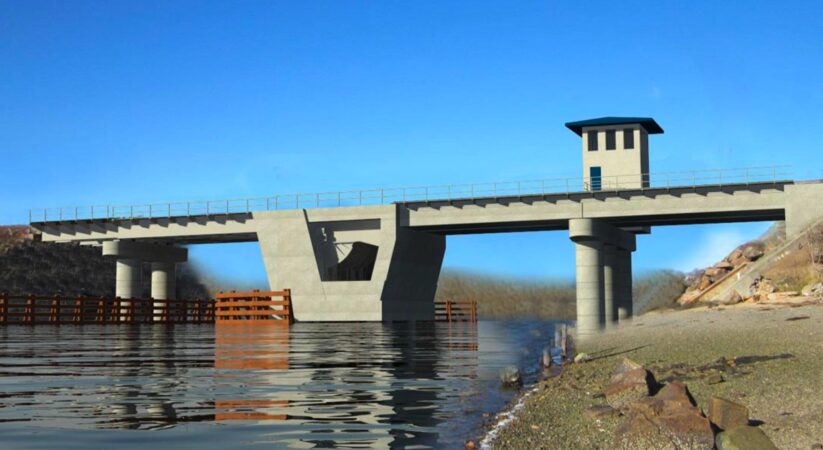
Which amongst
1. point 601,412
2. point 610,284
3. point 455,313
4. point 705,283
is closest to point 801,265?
point 705,283

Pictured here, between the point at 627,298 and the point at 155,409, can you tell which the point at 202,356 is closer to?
the point at 155,409

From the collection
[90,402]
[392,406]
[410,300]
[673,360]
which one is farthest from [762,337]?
[410,300]

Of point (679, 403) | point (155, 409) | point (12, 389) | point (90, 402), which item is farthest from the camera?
point (12, 389)

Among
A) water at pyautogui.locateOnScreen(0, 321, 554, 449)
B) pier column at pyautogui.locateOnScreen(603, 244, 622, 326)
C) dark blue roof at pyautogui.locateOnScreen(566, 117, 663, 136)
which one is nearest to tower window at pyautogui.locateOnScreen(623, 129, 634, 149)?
dark blue roof at pyautogui.locateOnScreen(566, 117, 663, 136)

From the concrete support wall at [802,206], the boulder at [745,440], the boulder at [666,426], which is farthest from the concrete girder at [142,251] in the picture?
the boulder at [745,440]

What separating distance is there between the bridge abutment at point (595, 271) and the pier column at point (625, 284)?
3157 millimetres

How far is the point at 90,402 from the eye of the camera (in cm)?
1401

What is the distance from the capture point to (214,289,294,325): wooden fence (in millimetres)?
75750

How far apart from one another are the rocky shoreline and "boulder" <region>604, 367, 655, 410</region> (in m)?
0.02

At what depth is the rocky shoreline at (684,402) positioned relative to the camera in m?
10.1

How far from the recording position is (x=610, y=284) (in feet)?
236

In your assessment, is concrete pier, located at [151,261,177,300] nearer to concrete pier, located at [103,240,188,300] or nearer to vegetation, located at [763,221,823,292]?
concrete pier, located at [103,240,188,300]

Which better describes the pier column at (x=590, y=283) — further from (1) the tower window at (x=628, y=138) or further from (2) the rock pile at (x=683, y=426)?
(2) the rock pile at (x=683, y=426)

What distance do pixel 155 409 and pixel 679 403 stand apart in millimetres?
7777
